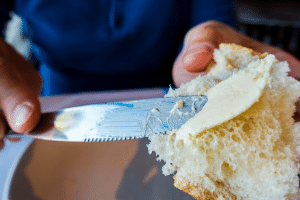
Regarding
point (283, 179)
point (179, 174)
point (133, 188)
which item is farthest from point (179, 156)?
point (283, 179)

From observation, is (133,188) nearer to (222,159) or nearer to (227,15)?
(222,159)

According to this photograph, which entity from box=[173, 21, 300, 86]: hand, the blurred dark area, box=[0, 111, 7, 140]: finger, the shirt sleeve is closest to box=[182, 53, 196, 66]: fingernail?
box=[173, 21, 300, 86]: hand

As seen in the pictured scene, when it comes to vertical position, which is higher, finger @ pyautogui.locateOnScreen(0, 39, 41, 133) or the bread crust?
finger @ pyautogui.locateOnScreen(0, 39, 41, 133)

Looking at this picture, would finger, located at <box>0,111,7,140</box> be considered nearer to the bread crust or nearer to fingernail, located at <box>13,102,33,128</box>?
fingernail, located at <box>13,102,33,128</box>

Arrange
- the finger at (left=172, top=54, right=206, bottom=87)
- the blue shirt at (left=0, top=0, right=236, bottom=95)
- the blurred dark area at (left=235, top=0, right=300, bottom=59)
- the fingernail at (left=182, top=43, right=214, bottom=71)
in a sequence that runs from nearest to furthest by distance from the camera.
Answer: the fingernail at (left=182, top=43, right=214, bottom=71) → the finger at (left=172, top=54, right=206, bottom=87) → the blue shirt at (left=0, top=0, right=236, bottom=95) → the blurred dark area at (left=235, top=0, right=300, bottom=59)

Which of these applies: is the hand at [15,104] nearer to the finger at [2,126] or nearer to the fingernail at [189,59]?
the finger at [2,126]

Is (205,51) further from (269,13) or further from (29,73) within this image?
(269,13)

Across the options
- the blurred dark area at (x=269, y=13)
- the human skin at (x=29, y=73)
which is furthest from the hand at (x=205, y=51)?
the blurred dark area at (x=269, y=13)
